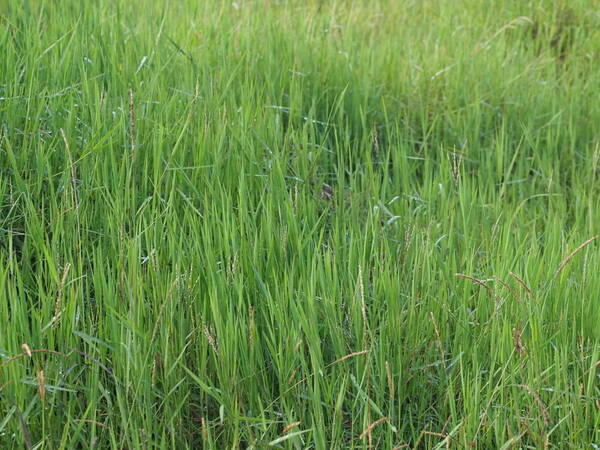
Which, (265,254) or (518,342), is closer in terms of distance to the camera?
(518,342)

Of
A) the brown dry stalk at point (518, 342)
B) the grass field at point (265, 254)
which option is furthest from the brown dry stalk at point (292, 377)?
the brown dry stalk at point (518, 342)

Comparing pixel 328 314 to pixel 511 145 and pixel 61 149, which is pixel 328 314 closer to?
pixel 61 149

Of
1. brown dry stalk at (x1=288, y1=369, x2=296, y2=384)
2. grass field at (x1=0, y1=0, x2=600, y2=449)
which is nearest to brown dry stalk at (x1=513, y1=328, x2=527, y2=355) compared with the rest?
grass field at (x1=0, y1=0, x2=600, y2=449)

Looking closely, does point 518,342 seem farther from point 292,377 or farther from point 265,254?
point 265,254

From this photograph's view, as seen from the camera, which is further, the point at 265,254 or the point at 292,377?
the point at 265,254

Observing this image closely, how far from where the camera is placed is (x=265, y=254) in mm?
1950

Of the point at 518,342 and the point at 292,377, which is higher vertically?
the point at 518,342

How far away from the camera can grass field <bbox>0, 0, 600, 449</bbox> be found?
1550 mm

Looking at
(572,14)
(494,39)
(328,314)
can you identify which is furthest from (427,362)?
(572,14)

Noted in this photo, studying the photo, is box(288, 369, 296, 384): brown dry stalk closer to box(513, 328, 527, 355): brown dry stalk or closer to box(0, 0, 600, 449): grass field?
box(0, 0, 600, 449): grass field

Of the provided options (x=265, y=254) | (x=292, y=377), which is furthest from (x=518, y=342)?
(x=265, y=254)

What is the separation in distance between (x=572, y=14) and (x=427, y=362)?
3.25 meters

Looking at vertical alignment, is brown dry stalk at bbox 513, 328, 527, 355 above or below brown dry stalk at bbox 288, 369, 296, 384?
above

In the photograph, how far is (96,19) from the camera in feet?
9.27
